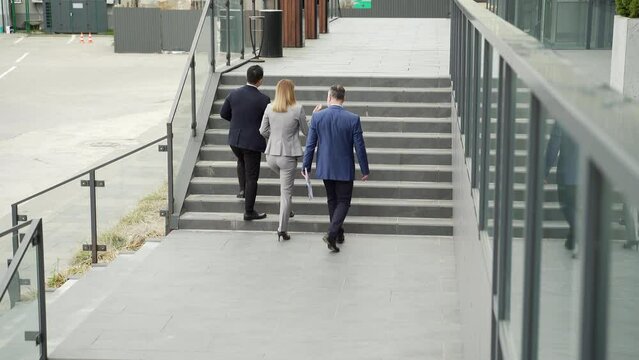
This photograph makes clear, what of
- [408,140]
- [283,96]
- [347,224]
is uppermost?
[283,96]

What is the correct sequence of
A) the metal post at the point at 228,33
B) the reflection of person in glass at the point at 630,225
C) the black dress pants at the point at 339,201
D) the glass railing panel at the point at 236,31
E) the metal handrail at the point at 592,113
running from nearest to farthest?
the metal handrail at the point at 592,113 → the reflection of person in glass at the point at 630,225 → the black dress pants at the point at 339,201 → the metal post at the point at 228,33 → the glass railing panel at the point at 236,31

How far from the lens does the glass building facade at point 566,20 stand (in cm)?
1867

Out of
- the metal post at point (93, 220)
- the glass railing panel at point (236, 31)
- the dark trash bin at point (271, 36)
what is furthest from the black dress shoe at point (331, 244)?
the dark trash bin at point (271, 36)

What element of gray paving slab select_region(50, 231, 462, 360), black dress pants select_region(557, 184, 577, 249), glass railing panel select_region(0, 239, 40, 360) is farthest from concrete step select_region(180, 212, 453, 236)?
black dress pants select_region(557, 184, 577, 249)

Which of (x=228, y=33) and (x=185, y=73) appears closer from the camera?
(x=185, y=73)

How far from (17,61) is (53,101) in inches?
446

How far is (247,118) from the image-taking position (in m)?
12.9

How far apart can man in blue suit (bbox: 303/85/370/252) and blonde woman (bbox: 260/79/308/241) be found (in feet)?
1.49

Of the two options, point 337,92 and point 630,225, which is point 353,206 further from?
point 630,225

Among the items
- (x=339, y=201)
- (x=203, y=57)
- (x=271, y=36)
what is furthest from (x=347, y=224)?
(x=271, y=36)

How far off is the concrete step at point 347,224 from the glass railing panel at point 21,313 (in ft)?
15.8

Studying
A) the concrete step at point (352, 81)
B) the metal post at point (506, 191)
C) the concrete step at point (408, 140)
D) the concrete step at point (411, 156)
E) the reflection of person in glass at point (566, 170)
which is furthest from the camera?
the concrete step at point (352, 81)

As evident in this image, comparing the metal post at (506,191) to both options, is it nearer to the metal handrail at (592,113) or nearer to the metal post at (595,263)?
the metal handrail at (592,113)

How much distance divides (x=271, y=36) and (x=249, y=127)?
6961 mm
